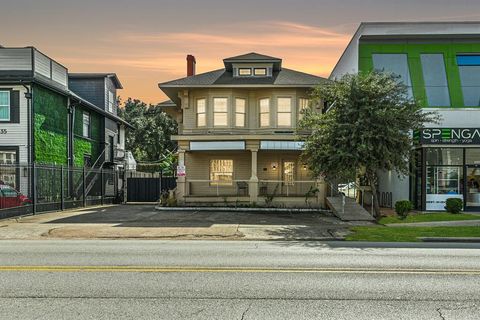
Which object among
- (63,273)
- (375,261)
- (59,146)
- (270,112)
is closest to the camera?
(63,273)

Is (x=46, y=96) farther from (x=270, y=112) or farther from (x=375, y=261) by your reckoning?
(x=375, y=261)

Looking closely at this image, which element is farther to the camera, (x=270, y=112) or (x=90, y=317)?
(x=270, y=112)

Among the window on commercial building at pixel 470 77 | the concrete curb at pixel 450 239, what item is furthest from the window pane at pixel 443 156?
the concrete curb at pixel 450 239

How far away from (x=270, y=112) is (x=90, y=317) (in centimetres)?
2224

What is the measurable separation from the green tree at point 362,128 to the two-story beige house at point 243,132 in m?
5.30

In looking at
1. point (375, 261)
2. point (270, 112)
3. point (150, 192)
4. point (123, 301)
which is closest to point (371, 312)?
point (123, 301)

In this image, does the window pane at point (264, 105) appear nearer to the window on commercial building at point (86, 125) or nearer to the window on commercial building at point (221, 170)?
the window on commercial building at point (221, 170)

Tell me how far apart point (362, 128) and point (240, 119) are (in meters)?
9.96

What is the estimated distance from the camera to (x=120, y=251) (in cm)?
1175

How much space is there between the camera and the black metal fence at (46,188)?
68.1 feet

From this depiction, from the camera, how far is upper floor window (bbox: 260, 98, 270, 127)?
27.5 m

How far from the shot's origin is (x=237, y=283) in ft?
26.0

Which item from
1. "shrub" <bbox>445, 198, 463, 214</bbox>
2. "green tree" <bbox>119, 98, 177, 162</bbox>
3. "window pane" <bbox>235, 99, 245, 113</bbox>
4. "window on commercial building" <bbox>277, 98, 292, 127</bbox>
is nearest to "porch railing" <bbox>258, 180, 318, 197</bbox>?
"window on commercial building" <bbox>277, 98, 292, 127</bbox>

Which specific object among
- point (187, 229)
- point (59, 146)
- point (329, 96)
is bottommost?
point (187, 229)
